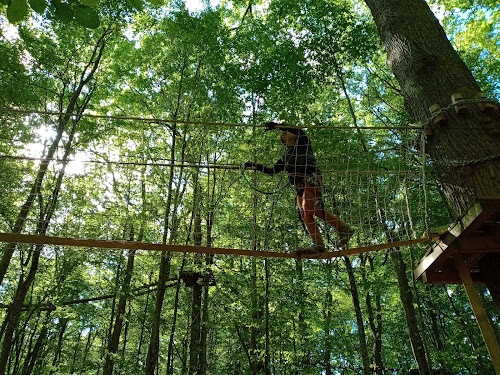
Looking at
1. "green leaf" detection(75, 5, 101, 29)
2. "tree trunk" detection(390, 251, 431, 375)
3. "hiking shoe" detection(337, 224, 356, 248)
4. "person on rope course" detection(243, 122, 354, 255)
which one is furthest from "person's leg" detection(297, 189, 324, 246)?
"tree trunk" detection(390, 251, 431, 375)

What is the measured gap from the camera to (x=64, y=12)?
1090 mm

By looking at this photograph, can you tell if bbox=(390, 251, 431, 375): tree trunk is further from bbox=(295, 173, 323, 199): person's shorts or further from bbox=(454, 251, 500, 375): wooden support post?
bbox=(454, 251, 500, 375): wooden support post

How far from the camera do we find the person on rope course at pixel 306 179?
7.85 feet

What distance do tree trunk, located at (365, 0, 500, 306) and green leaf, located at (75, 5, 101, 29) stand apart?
160 centimetres

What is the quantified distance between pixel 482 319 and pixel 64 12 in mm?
2133

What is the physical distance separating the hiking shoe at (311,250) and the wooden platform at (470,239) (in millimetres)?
579

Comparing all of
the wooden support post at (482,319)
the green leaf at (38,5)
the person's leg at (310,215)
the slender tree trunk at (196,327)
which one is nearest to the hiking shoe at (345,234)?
the person's leg at (310,215)

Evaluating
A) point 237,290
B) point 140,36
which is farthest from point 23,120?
point 237,290

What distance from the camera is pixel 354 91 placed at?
7113mm

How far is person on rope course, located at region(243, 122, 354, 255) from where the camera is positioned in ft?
7.85

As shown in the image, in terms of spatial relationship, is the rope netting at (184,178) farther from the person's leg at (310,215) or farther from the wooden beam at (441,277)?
the wooden beam at (441,277)

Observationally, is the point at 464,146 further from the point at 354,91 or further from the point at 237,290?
the point at 354,91

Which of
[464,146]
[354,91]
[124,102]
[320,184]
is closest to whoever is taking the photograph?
[464,146]

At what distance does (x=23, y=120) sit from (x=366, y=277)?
249 inches
